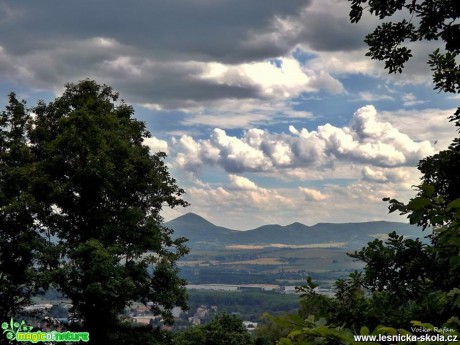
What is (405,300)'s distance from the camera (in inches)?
350

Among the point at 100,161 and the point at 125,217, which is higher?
A: the point at 100,161

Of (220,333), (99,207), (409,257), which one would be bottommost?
(220,333)

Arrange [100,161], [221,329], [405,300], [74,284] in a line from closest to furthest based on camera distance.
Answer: [405,300], [74,284], [100,161], [221,329]

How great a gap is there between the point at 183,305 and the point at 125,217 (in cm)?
641

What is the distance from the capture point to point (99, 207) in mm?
26672

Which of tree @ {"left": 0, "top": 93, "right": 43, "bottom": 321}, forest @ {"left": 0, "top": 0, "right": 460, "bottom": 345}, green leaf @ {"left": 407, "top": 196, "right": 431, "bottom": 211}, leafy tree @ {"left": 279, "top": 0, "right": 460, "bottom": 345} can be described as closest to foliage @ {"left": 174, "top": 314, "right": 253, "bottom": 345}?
forest @ {"left": 0, "top": 0, "right": 460, "bottom": 345}

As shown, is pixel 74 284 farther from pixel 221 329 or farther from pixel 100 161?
pixel 221 329

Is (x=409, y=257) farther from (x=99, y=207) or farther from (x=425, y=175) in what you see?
(x=99, y=207)

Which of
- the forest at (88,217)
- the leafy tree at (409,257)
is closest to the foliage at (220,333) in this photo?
the forest at (88,217)

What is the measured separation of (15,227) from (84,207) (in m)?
4.17

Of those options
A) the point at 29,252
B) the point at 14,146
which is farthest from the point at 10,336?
the point at 14,146

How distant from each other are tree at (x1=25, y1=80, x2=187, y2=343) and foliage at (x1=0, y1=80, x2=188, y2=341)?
0.19 feet

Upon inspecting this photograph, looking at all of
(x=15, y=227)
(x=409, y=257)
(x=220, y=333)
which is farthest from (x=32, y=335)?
(x=220, y=333)

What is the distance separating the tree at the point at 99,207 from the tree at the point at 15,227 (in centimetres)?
78
